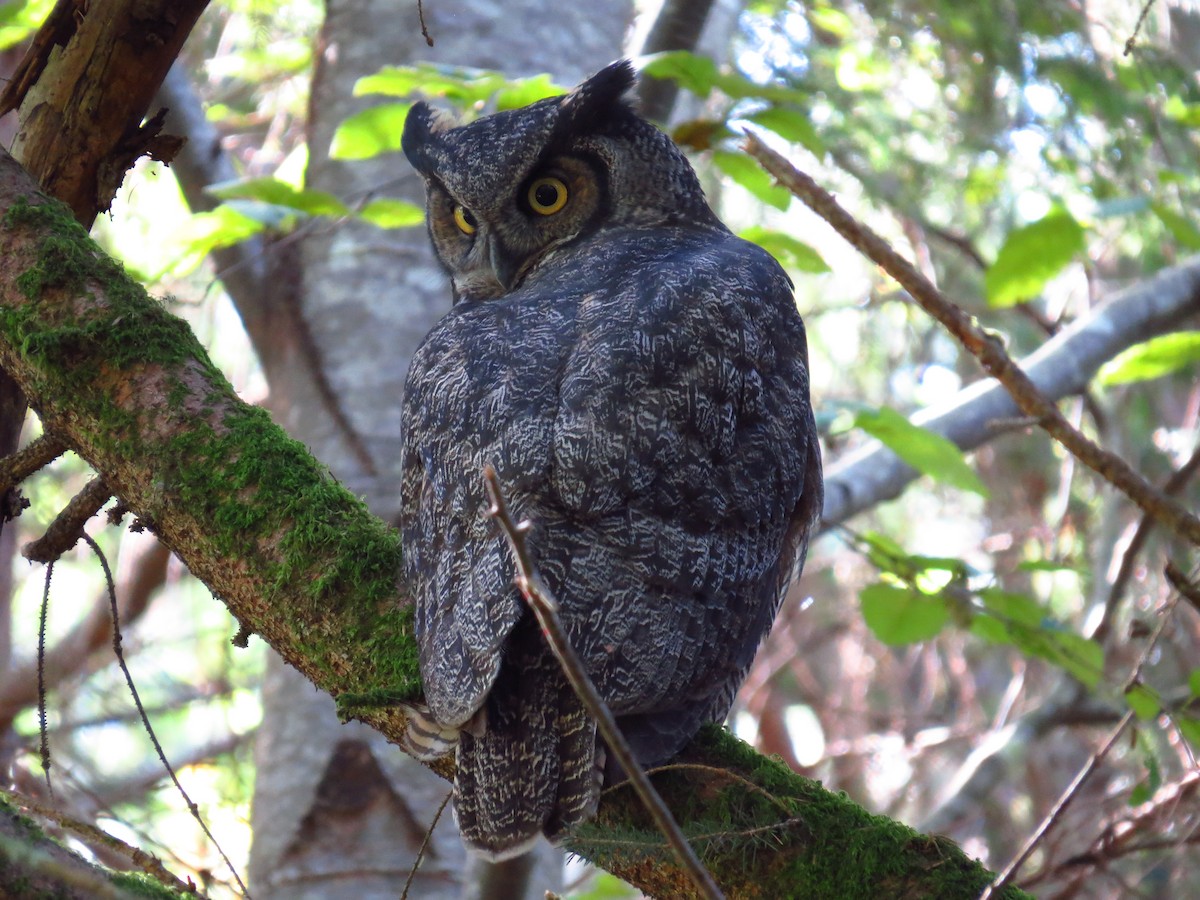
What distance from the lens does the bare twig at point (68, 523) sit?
2357mm

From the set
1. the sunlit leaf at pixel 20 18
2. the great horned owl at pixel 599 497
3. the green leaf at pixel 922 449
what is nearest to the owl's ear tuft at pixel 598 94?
the great horned owl at pixel 599 497

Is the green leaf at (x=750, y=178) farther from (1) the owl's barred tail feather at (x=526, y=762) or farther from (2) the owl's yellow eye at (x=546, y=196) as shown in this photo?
(1) the owl's barred tail feather at (x=526, y=762)

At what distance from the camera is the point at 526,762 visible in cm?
207

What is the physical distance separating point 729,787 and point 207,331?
17.9 ft

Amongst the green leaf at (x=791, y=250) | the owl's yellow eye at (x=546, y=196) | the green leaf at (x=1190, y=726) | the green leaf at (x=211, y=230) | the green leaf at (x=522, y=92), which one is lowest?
the green leaf at (x=1190, y=726)

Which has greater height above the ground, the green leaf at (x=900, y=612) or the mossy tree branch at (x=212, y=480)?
the mossy tree branch at (x=212, y=480)

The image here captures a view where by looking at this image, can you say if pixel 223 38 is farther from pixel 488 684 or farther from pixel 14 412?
pixel 488 684

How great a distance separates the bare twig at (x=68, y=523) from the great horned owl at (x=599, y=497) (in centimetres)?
63

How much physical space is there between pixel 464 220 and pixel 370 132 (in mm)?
347

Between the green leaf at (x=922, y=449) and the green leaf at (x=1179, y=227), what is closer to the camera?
the green leaf at (x=922, y=449)

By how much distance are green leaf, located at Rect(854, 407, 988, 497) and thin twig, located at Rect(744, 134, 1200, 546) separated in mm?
633

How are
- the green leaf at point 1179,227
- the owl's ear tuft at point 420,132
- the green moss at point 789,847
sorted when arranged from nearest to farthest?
the green moss at point 789,847, the green leaf at point 1179,227, the owl's ear tuft at point 420,132

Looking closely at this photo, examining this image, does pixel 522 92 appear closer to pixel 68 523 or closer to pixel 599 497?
pixel 599 497

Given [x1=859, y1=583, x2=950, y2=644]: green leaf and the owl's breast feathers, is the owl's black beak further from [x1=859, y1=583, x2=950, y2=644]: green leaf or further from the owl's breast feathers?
[x1=859, y1=583, x2=950, y2=644]: green leaf
